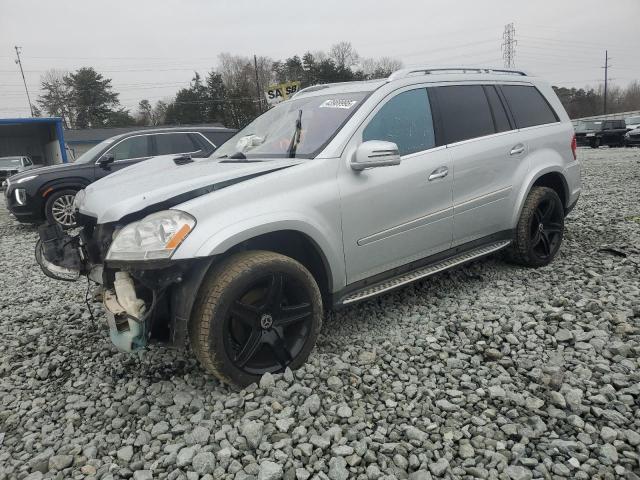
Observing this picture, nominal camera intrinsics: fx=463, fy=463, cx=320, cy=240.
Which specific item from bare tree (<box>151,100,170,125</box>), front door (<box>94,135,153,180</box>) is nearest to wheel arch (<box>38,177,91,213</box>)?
front door (<box>94,135,153,180</box>)

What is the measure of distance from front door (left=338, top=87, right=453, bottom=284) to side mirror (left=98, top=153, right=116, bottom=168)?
19.6 ft

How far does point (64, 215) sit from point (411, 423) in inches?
298

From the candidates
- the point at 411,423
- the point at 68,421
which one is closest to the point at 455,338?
the point at 411,423

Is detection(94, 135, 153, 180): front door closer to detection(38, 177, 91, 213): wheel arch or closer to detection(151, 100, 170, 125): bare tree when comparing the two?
detection(38, 177, 91, 213): wheel arch

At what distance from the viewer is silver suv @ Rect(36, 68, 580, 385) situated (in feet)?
7.91

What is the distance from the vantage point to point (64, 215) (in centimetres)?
796

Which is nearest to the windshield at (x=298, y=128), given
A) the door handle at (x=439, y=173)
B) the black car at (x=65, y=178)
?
the door handle at (x=439, y=173)

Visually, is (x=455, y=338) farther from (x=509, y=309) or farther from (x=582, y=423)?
(x=582, y=423)

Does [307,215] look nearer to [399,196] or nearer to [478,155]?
[399,196]

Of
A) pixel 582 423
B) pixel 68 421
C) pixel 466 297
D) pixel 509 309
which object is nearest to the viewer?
pixel 582 423

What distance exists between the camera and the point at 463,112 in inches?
149

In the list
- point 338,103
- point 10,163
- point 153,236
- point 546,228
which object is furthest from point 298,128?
point 10,163

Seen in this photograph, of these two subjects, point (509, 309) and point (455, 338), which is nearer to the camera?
point (455, 338)

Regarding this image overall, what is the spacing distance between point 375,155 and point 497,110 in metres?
1.82
